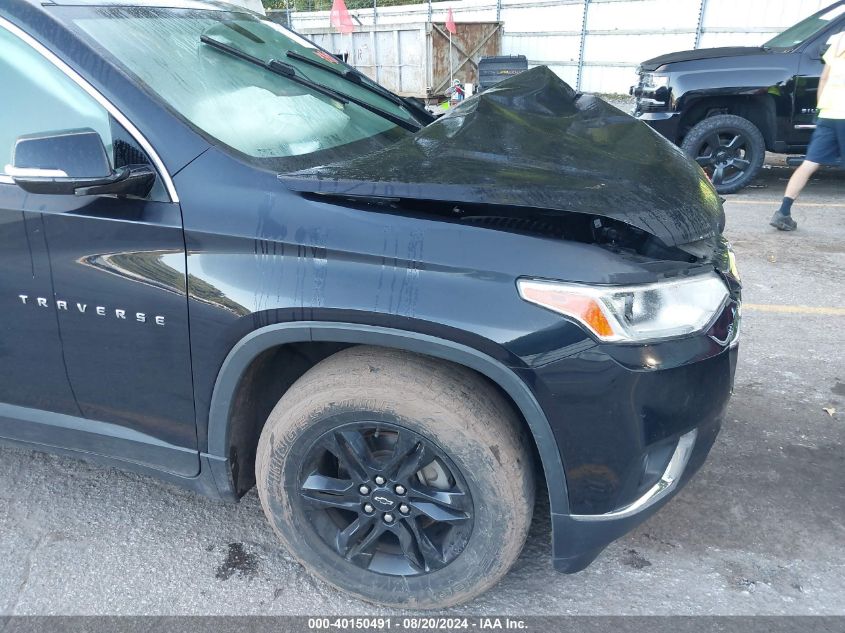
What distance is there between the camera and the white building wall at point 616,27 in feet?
42.9

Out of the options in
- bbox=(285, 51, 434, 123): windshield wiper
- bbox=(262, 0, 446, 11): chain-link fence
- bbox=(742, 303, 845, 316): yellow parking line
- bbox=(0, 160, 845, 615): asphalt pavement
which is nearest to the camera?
bbox=(0, 160, 845, 615): asphalt pavement

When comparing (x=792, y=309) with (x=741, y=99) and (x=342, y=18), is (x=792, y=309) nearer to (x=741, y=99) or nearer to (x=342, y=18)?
(x=741, y=99)

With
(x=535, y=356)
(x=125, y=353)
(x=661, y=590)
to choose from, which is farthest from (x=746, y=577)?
(x=125, y=353)

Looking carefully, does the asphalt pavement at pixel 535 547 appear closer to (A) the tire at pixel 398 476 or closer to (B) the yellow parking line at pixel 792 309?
(A) the tire at pixel 398 476

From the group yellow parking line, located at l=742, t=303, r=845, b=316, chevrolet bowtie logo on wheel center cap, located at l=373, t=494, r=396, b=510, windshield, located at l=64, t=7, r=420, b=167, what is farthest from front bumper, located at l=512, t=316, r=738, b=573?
yellow parking line, located at l=742, t=303, r=845, b=316

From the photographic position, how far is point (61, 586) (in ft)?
7.52

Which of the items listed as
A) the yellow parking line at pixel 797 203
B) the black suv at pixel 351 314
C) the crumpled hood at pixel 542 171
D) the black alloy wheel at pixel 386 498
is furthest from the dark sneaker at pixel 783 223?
the black alloy wheel at pixel 386 498

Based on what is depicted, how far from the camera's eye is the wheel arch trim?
1.77 metres

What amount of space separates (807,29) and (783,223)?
2.54m

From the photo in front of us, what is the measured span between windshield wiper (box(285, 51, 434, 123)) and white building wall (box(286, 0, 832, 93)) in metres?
12.3

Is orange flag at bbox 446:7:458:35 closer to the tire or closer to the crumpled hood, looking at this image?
the crumpled hood

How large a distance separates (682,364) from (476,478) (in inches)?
25.2

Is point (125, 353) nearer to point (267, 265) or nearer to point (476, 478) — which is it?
point (267, 265)

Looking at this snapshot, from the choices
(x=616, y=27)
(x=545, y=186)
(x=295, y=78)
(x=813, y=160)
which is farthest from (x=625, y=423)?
(x=616, y=27)
